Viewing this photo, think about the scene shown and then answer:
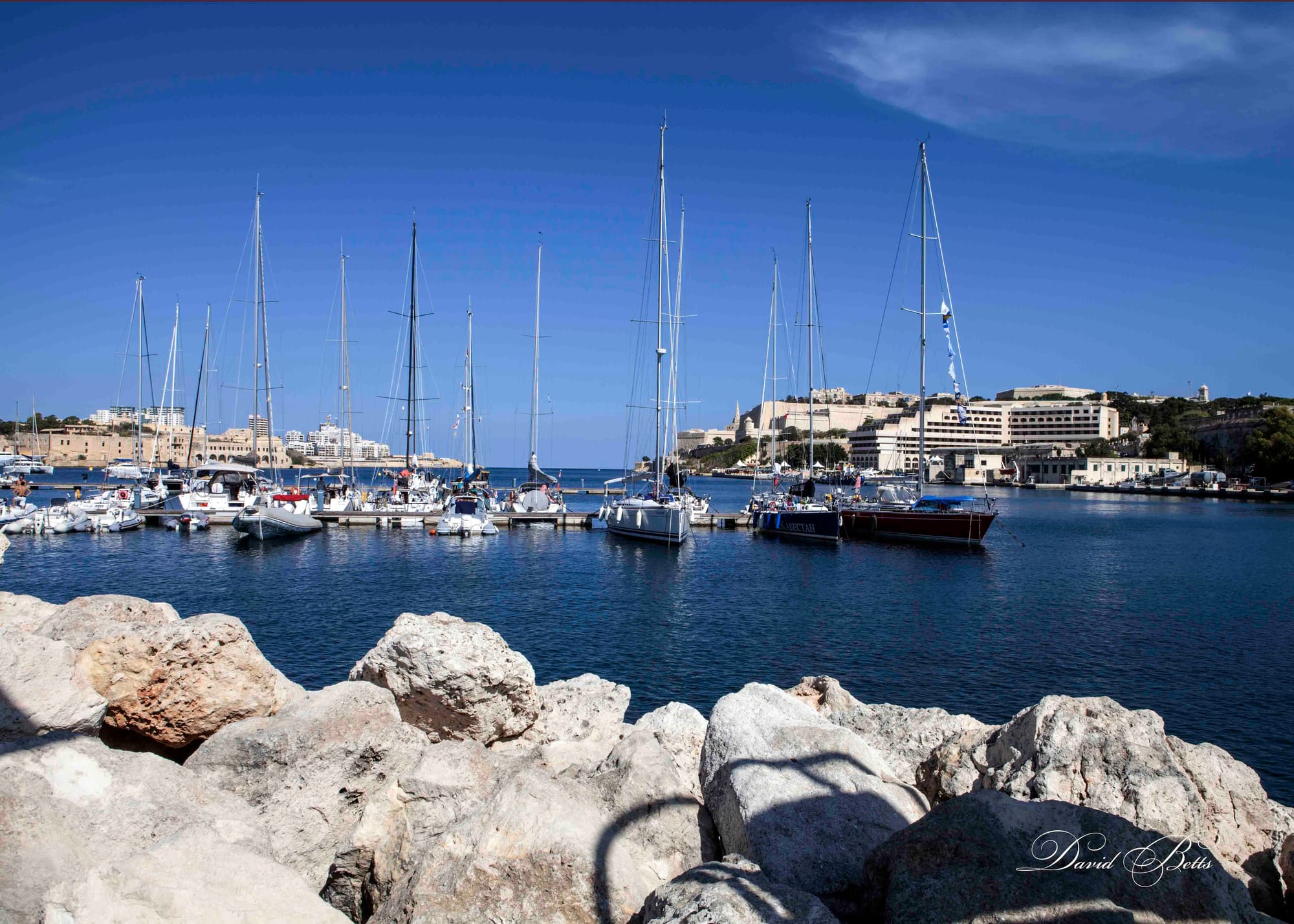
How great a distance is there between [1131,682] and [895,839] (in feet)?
51.3

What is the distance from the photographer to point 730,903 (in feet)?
12.9

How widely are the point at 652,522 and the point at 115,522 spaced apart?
91.5ft

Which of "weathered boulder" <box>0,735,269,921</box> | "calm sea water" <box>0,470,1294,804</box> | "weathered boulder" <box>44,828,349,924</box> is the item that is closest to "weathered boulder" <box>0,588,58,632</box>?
"weathered boulder" <box>0,735,269,921</box>

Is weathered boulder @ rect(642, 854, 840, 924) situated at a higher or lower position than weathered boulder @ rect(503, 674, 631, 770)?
higher

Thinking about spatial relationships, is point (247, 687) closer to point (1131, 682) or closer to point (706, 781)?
point (706, 781)

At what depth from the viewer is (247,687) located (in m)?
7.27

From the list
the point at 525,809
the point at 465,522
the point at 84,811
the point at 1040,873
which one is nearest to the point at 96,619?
the point at 84,811

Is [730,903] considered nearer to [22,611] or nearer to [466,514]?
[22,611]

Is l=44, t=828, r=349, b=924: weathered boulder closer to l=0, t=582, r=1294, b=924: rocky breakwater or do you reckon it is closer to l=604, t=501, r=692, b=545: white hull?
l=0, t=582, r=1294, b=924: rocky breakwater

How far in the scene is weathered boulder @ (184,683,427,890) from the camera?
18.3ft

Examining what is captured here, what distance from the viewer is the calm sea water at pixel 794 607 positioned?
16922 mm

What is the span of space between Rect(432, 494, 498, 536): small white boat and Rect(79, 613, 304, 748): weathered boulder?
37.7m

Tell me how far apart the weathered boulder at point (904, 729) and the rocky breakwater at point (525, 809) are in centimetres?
22

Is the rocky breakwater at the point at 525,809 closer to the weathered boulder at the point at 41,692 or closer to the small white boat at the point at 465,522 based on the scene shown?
the weathered boulder at the point at 41,692
